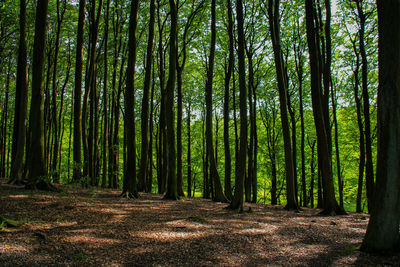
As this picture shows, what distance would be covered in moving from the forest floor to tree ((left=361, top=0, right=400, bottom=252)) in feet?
1.15

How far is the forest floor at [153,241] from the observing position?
12.4ft

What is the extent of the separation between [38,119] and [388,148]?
995 cm

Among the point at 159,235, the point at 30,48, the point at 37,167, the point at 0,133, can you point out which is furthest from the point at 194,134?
the point at 159,235

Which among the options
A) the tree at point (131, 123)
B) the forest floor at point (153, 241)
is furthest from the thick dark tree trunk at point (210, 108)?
the forest floor at point (153, 241)

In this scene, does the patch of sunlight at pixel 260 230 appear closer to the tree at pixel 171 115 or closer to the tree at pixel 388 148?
the tree at pixel 388 148

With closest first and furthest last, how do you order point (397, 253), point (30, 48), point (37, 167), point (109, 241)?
1. point (397, 253)
2. point (109, 241)
3. point (37, 167)
4. point (30, 48)

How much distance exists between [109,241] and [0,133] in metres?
30.6

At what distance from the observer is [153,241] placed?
4672 millimetres

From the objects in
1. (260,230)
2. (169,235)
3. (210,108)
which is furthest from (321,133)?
(169,235)

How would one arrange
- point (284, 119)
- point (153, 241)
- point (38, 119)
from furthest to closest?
1. point (284, 119)
2. point (38, 119)
3. point (153, 241)

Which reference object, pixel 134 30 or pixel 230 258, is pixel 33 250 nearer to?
pixel 230 258

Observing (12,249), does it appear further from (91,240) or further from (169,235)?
(169,235)

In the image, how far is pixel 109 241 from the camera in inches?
176

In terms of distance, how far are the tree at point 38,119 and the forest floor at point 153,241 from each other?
155 cm
